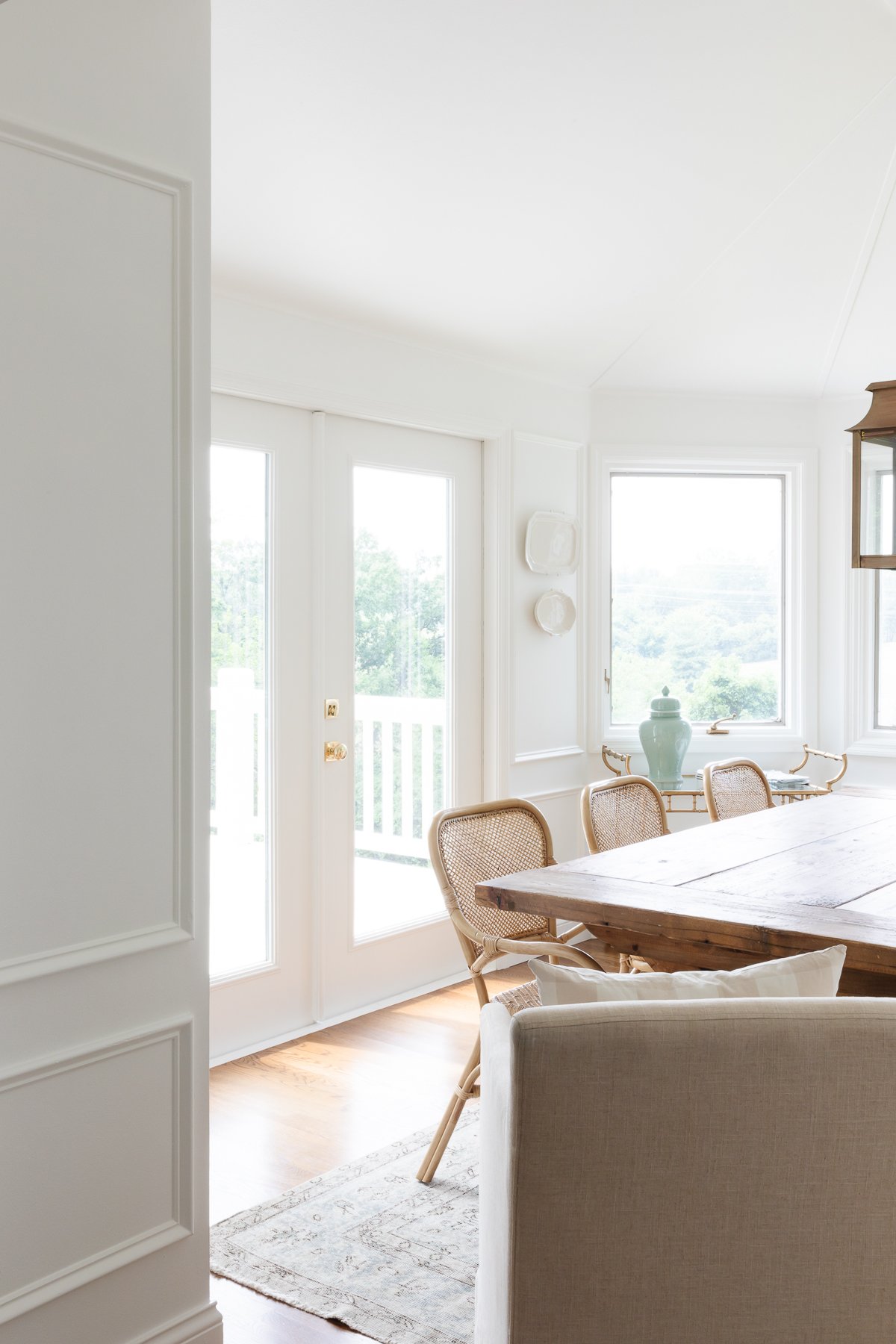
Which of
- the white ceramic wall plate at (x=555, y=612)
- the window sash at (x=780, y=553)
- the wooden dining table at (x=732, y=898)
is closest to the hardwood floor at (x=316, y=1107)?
the wooden dining table at (x=732, y=898)

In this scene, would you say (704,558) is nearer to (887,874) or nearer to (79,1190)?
(887,874)

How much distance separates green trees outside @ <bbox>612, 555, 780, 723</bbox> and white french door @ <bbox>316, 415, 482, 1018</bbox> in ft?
3.23

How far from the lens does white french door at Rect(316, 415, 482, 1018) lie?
3994 millimetres

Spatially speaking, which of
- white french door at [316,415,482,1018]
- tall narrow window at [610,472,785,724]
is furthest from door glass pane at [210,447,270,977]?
tall narrow window at [610,472,785,724]

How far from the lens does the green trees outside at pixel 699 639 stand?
17.5 ft

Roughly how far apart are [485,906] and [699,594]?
310 cm

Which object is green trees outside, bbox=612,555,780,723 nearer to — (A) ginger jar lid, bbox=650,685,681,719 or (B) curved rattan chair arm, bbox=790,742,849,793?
(B) curved rattan chair arm, bbox=790,742,849,793

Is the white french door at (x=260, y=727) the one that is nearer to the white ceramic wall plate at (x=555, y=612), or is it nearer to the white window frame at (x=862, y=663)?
the white ceramic wall plate at (x=555, y=612)

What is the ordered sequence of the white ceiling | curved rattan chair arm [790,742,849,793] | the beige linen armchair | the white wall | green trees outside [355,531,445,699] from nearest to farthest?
the beige linen armchair < the white wall < the white ceiling < green trees outside [355,531,445,699] < curved rattan chair arm [790,742,849,793]

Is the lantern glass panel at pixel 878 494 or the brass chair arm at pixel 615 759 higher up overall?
the lantern glass panel at pixel 878 494

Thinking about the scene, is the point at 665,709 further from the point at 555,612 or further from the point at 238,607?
the point at 238,607

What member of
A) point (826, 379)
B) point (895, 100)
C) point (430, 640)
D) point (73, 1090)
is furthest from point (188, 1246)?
point (826, 379)

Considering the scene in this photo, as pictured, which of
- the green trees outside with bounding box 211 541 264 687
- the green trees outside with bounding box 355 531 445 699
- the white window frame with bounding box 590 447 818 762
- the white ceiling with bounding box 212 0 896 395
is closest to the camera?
the white ceiling with bounding box 212 0 896 395

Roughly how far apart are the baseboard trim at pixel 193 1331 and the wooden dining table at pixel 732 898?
94cm
